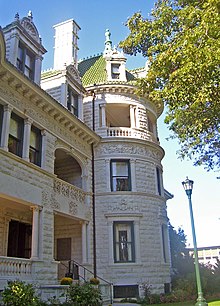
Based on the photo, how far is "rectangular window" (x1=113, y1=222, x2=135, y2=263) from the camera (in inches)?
823

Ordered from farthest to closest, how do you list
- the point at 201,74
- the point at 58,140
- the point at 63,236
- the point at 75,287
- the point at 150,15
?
the point at 63,236 → the point at 58,140 → the point at 150,15 → the point at 75,287 → the point at 201,74

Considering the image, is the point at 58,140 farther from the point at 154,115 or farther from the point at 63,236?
the point at 154,115

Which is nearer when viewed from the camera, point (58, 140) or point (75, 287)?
point (75, 287)

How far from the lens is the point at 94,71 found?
2705 cm

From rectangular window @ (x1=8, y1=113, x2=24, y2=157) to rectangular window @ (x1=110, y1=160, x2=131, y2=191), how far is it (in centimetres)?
809

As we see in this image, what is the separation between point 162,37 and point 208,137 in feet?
16.0

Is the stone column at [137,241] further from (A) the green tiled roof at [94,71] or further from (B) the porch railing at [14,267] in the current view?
(A) the green tiled roof at [94,71]

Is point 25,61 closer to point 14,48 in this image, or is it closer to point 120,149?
point 14,48

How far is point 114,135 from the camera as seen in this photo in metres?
23.8

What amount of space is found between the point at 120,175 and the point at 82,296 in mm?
10228

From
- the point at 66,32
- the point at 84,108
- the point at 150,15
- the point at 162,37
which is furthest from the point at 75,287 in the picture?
the point at 66,32

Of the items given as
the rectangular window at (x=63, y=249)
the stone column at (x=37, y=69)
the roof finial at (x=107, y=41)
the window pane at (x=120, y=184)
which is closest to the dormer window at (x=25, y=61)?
the stone column at (x=37, y=69)

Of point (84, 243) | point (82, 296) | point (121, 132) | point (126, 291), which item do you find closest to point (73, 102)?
→ point (121, 132)

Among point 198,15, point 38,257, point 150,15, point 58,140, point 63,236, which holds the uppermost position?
point 150,15
